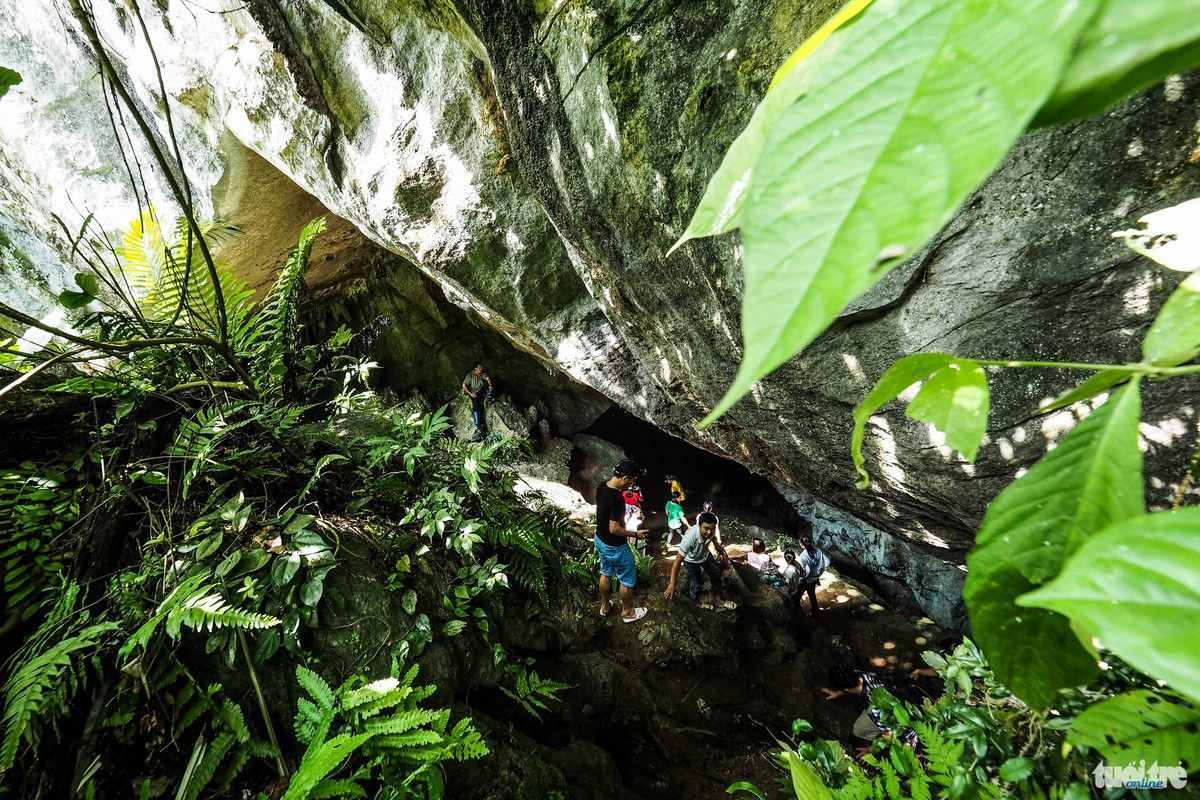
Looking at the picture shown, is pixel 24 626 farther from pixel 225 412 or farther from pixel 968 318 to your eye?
pixel 968 318

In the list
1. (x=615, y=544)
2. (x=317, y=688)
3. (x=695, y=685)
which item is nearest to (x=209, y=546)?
(x=317, y=688)

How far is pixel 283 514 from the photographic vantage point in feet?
9.61

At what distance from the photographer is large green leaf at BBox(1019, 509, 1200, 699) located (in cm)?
26

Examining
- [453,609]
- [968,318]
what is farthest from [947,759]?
[453,609]

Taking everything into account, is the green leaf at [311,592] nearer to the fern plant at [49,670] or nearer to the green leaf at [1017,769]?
the fern plant at [49,670]

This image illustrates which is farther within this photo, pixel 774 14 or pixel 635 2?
pixel 635 2

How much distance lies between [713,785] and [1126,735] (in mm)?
3749

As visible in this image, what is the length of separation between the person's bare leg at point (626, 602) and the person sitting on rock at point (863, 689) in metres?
2.12

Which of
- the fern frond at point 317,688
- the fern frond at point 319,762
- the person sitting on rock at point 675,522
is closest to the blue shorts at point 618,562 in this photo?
the person sitting on rock at point 675,522

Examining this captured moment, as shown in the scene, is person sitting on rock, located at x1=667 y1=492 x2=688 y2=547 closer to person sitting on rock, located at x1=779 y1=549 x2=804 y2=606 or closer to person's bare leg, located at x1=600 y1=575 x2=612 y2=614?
person sitting on rock, located at x1=779 y1=549 x2=804 y2=606

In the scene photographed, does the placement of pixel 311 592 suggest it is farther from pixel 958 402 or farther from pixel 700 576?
pixel 700 576

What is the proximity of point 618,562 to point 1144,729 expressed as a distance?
13.3 ft

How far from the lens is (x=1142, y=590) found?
286mm

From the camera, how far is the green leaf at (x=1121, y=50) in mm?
181
